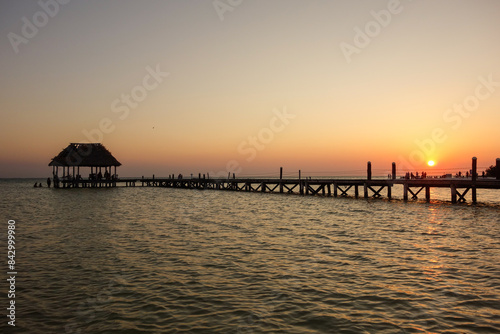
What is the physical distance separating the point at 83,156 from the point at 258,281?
60.3 metres

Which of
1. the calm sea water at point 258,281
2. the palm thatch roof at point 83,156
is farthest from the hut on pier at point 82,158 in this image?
the calm sea water at point 258,281

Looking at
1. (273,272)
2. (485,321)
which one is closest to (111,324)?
(273,272)

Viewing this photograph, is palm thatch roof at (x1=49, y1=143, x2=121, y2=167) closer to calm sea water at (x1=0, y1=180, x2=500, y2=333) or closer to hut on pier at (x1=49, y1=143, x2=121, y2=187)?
hut on pier at (x1=49, y1=143, x2=121, y2=187)

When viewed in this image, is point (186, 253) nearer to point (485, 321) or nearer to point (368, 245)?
point (368, 245)

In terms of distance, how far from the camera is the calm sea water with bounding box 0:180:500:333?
22.7ft

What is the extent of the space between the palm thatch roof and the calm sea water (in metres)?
47.8

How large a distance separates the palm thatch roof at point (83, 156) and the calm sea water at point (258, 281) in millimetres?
47801

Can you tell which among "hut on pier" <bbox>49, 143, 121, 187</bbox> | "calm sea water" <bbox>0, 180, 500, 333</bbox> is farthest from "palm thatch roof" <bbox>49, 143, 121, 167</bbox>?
"calm sea water" <bbox>0, 180, 500, 333</bbox>

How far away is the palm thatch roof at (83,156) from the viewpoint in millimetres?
62031

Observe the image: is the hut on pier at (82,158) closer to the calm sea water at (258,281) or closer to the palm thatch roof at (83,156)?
the palm thatch roof at (83,156)

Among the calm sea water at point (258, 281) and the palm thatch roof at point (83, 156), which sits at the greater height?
the palm thatch roof at point (83, 156)

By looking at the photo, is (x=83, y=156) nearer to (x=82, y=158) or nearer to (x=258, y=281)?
(x=82, y=158)

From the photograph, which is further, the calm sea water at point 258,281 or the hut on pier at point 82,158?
the hut on pier at point 82,158

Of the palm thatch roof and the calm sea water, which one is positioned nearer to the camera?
the calm sea water
